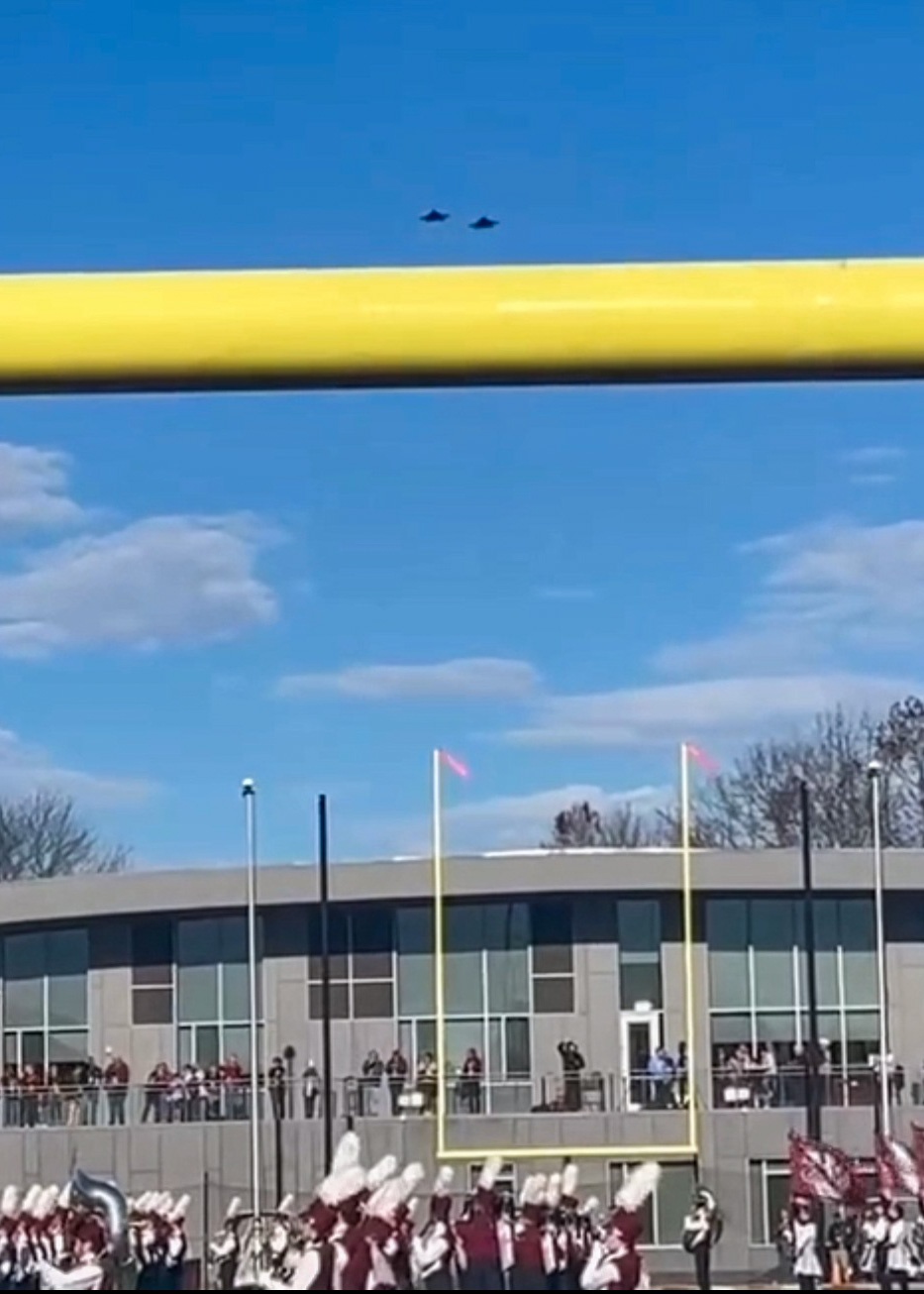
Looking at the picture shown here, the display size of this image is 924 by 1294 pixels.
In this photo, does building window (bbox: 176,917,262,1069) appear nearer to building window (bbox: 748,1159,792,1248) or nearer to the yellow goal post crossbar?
building window (bbox: 748,1159,792,1248)

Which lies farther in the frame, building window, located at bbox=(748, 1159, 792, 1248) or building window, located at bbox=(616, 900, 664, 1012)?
building window, located at bbox=(616, 900, 664, 1012)

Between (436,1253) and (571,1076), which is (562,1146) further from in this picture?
(436,1253)

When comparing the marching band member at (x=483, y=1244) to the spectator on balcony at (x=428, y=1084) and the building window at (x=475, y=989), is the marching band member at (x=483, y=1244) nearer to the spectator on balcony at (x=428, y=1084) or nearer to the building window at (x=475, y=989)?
the spectator on balcony at (x=428, y=1084)

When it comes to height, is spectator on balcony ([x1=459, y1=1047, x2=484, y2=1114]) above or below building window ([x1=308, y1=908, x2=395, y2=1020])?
below

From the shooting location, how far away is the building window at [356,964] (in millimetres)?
52469

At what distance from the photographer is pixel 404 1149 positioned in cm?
4734

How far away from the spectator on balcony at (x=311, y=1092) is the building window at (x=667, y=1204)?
592 cm

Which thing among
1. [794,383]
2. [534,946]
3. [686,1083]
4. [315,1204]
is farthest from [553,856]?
[794,383]

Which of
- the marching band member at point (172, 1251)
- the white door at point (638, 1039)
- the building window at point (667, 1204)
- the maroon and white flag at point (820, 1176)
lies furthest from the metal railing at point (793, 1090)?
the marching band member at point (172, 1251)

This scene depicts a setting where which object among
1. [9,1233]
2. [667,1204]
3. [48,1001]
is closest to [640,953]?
[667,1204]

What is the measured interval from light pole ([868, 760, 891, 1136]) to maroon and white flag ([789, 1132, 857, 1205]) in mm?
7931

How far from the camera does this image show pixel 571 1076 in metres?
49.8

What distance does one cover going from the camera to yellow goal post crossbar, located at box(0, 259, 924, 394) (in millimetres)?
2631

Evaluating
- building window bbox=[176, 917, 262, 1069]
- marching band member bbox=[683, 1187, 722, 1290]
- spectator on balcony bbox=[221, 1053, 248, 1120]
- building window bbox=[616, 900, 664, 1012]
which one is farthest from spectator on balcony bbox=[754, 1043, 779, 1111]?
building window bbox=[176, 917, 262, 1069]
